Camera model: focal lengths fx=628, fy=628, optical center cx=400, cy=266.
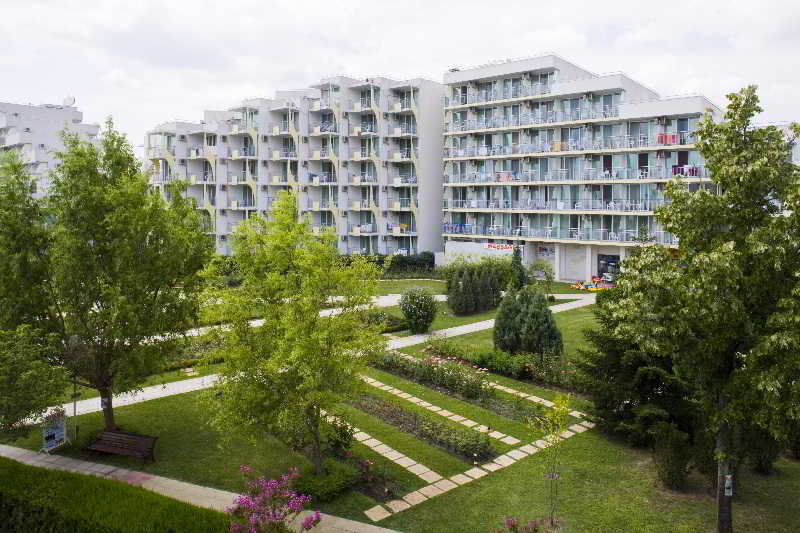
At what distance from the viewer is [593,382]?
1648 cm

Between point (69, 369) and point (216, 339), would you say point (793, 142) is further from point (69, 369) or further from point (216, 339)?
point (69, 369)

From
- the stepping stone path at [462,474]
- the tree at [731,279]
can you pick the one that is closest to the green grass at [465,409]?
the stepping stone path at [462,474]

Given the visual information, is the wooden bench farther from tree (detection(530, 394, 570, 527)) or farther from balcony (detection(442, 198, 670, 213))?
balcony (detection(442, 198, 670, 213))

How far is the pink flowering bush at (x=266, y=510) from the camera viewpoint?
10.0 metres

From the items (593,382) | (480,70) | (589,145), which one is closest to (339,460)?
(593,382)

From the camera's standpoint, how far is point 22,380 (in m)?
13.3

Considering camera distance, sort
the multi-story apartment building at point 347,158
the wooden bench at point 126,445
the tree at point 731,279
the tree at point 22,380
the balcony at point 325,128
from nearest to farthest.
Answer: the tree at point 731,279
the tree at point 22,380
the wooden bench at point 126,445
the multi-story apartment building at point 347,158
the balcony at point 325,128

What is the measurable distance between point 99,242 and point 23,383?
3.84 metres

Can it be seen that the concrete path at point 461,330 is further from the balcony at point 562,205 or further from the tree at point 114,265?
the tree at point 114,265

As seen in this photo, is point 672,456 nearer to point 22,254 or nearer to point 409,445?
point 409,445

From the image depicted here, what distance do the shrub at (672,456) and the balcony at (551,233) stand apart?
30454 millimetres

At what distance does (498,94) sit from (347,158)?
15.3m

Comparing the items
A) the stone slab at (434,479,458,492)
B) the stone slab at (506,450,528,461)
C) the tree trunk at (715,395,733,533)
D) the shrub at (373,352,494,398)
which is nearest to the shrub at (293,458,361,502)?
the stone slab at (434,479,458,492)

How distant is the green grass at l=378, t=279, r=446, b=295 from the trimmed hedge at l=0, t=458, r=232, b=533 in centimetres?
3278
